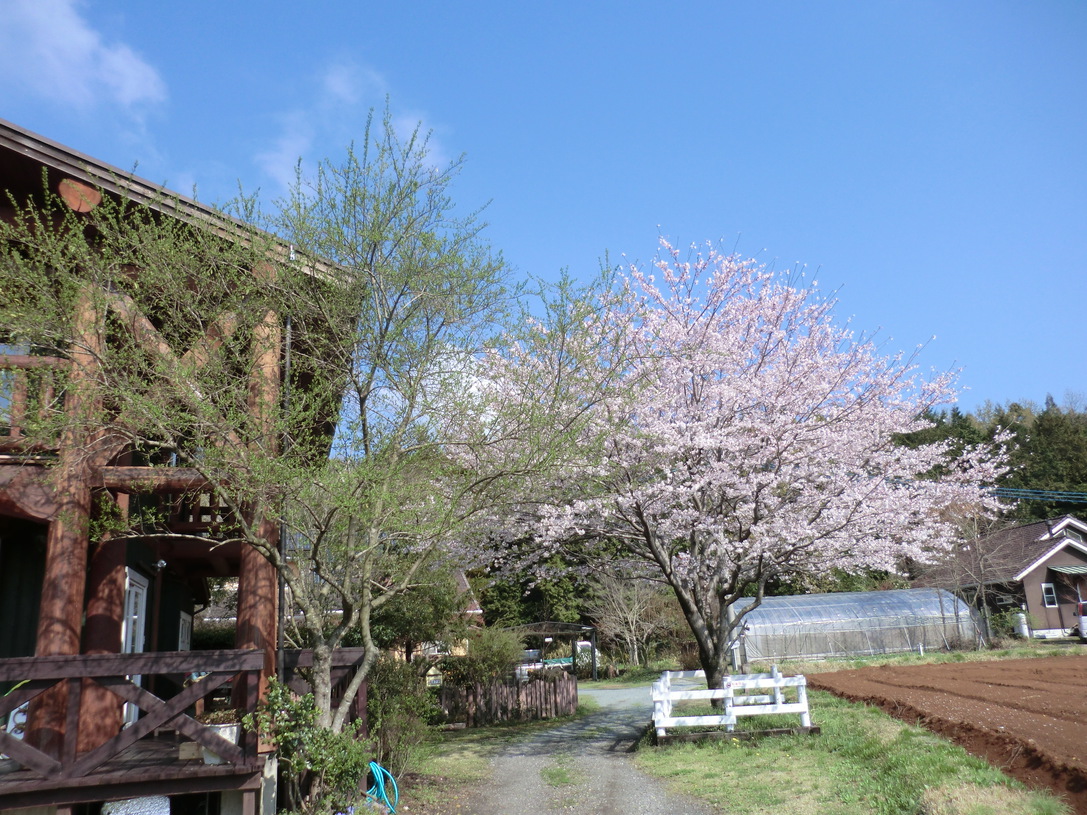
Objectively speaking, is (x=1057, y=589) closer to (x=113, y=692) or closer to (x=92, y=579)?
(x=92, y=579)

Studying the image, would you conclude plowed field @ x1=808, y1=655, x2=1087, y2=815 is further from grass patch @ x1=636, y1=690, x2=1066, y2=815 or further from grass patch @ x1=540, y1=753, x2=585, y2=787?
grass patch @ x1=540, y1=753, x2=585, y2=787

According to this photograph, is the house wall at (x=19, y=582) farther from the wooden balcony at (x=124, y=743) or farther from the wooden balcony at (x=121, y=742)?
the wooden balcony at (x=121, y=742)

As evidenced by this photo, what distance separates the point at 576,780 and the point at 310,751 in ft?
14.5

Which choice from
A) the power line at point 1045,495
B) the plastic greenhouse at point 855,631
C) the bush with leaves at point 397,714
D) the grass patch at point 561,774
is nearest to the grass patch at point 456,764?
the bush with leaves at point 397,714

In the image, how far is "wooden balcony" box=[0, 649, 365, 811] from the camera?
266 inches

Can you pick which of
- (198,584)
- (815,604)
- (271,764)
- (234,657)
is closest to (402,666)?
(271,764)

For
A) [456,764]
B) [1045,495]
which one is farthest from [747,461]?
[1045,495]

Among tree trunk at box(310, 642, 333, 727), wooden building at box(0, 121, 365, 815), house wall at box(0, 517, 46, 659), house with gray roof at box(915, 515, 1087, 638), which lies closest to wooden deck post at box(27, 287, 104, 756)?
wooden building at box(0, 121, 365, 815)

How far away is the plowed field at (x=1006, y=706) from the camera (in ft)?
25.1

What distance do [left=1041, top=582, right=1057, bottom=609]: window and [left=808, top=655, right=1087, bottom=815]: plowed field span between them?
14.6 m

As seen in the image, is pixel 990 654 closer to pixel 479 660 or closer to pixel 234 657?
pixel 479 660

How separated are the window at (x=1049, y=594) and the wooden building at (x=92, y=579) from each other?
3504 centimetres

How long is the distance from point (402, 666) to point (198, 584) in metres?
7.20

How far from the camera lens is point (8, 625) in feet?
30.6
